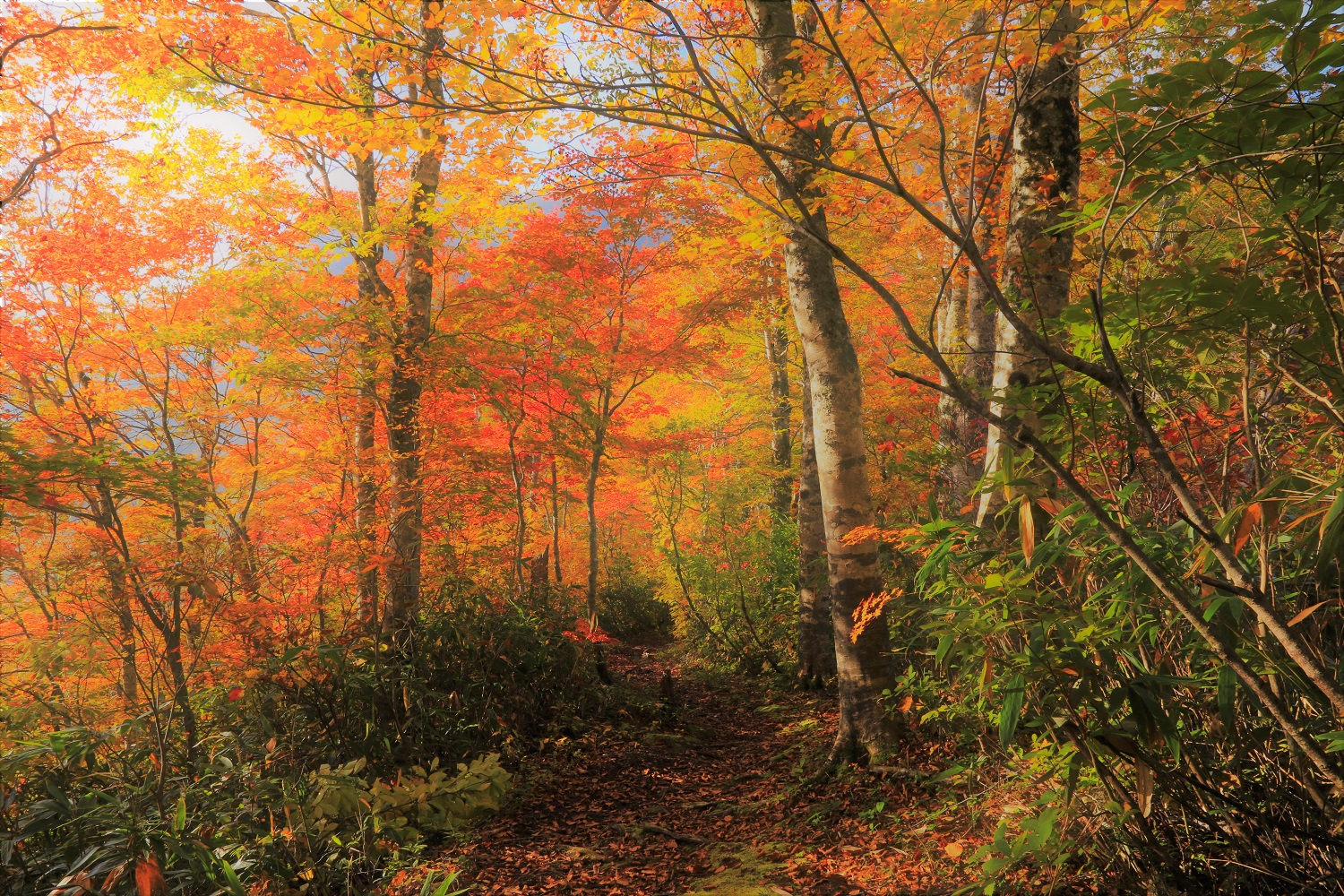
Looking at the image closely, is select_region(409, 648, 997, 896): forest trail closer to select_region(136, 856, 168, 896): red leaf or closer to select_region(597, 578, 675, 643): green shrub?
select_region(136, 856, 168, 896): red leaf

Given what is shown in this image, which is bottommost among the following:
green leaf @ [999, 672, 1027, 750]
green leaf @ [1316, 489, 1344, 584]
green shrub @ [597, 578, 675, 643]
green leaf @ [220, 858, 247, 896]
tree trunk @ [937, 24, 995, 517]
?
green shrub @ [597, 578, 675, 643]

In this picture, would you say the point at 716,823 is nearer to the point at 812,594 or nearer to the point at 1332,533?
the point at 812,594

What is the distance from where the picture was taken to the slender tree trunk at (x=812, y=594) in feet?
25.0

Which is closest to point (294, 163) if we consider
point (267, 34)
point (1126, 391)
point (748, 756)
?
point (267, 34)

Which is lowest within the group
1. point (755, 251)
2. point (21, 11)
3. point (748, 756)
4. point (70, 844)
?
point (748, 756)

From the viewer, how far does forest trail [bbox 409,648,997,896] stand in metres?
3.29

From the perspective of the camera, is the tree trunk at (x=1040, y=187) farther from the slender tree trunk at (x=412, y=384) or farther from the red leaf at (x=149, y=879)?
the slender tree trunk at (x=412, y=384)

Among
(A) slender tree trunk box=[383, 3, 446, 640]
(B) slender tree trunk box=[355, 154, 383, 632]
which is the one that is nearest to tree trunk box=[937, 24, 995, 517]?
(A) slender tree trunk box=[383, 3, 446, 640]

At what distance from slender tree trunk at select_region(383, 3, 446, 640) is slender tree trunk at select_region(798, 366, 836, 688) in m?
4.19

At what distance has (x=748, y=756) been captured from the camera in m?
5.90

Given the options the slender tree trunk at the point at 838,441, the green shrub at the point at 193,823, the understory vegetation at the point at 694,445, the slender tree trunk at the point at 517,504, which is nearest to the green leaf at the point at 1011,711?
the understory vegetation at the point at 694,445

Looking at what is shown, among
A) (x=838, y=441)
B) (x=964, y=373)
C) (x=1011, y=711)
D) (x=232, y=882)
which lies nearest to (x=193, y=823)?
(x=232, y=882)

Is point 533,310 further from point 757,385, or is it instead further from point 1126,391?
point 757,385

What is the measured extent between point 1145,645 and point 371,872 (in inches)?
148
